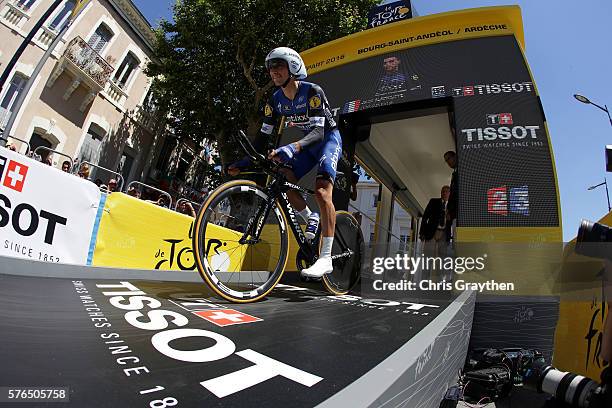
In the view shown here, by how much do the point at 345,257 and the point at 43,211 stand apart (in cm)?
328

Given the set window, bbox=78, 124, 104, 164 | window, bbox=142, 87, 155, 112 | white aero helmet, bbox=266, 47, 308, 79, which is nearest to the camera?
white aero helmet, bbox=266, 47, 308, 79

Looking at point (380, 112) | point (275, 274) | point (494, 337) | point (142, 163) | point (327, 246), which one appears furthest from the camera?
point (142, 163)

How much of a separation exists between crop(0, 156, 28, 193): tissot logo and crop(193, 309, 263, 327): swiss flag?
9.97 feet

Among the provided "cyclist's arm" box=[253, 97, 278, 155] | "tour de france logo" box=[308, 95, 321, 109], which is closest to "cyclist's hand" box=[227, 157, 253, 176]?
"cyclist's arm" box=[253, 97, 278, 155]

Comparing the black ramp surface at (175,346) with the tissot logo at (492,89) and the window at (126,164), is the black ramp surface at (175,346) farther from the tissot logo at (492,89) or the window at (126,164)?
the window at (126,164)

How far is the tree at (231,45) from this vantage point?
45.9 feet

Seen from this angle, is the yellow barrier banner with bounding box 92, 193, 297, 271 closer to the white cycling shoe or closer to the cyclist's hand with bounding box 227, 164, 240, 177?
the white cycling shoe

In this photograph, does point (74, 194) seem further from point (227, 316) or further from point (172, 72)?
point (172, 72)

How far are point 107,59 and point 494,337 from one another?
64.8 feet

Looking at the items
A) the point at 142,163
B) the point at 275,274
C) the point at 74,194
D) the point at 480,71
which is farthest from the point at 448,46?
the point at 142,163

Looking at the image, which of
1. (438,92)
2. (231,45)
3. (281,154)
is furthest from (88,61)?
(281,154)

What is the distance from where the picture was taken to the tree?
13984mm

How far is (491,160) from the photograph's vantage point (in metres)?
3.72

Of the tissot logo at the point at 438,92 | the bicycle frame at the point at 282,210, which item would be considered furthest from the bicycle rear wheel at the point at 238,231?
the tissot logo at the point at 438,92
